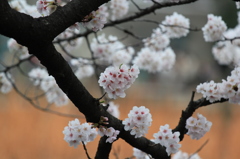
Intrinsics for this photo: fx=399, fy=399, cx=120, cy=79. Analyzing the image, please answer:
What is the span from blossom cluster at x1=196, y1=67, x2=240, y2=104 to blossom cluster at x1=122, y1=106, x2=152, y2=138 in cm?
25

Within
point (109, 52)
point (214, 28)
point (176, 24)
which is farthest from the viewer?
point (109, 52)

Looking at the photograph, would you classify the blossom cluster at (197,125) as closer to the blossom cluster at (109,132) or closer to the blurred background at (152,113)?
the blossom cluster at (109,132)

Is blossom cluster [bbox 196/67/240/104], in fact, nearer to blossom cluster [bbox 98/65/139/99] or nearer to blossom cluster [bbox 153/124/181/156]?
blossom cluster [bbox 153/124/181/156]

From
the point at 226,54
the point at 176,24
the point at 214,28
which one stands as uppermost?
the point at 226,54

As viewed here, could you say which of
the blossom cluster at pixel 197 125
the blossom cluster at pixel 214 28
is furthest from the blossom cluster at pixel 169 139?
the blossom cluster at pixel 214 28

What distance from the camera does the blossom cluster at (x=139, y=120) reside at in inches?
45.8

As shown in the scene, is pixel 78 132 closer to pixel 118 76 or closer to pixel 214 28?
pixel 118 76

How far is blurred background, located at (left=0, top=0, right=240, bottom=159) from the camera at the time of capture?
12.9ft

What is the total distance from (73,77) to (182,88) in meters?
5.40

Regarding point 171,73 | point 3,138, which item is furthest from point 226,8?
point 3,138

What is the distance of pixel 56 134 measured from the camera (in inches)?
161

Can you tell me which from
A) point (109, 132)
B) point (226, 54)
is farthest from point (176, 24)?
point (109, 132)

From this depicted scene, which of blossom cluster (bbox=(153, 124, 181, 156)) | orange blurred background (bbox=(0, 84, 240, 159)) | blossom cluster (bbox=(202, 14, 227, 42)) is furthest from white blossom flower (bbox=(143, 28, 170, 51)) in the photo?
orange blurred background (bbox=(0, 84, 240, 159))

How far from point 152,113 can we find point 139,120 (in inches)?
137
